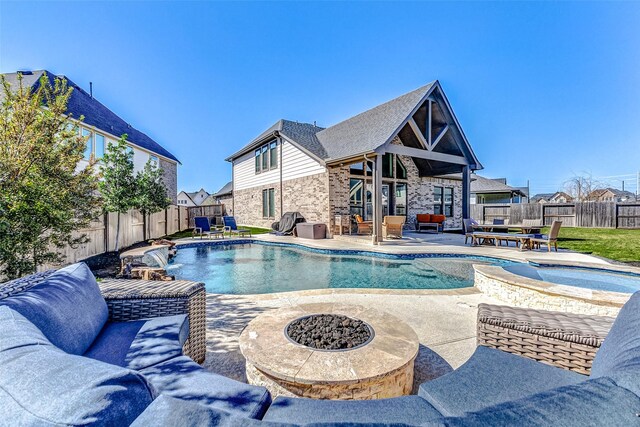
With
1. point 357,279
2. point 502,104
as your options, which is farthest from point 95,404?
point 502,104

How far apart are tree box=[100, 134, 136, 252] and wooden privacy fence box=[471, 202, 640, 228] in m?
20.5

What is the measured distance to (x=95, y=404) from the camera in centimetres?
77

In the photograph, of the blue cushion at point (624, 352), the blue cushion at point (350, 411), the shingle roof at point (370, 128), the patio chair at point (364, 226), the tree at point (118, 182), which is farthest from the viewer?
the patio chair at point (364, 226)

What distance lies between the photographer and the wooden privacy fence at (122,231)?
724cm

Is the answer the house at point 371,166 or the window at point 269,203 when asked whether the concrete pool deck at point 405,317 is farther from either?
the window at point 269,203

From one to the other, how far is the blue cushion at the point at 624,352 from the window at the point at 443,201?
52.6 ft

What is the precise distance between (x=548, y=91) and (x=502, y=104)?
482 cm

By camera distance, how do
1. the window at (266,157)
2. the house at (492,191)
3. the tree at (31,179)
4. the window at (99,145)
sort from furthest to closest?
the house at (492,191)
the window at (266,157)
the window at (99,145)
the tree at (31,179)

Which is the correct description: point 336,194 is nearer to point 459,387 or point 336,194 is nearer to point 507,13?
point 507,13

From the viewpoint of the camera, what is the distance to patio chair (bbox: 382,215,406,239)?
11609mm

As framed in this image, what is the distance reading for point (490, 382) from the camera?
1692 millimetres

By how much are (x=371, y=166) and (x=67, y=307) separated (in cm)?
1244

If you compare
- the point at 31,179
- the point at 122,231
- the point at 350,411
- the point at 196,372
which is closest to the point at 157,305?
the point at 196,372

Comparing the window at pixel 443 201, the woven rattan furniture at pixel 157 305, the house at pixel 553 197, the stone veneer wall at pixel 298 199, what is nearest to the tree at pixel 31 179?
the woven rattan furniture at pixel 157 305
